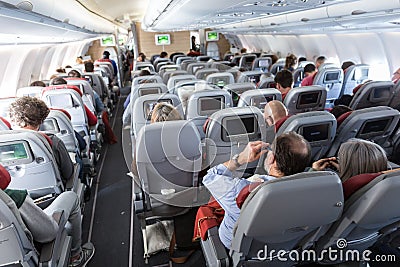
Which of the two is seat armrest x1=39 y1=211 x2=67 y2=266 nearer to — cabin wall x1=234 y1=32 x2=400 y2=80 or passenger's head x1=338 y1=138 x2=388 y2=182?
passenger's head x1=338 y1=138 x2=388 y2=182

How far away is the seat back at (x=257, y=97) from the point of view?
4.39 m

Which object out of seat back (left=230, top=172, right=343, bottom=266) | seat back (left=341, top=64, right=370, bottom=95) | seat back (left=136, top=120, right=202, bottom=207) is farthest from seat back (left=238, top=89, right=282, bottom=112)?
seat back (left=341, top=64, right=370, bottom=95)

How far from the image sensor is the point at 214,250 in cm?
216

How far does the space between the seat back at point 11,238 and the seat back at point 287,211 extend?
4.25 feet

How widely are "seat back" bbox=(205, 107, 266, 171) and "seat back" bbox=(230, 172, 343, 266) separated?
1327mm

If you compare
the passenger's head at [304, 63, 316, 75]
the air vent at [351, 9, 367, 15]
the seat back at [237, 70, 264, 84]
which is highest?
the air vent at [351, 9, 367, 15]

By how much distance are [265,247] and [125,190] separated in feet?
10.3

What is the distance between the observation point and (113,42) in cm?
1584

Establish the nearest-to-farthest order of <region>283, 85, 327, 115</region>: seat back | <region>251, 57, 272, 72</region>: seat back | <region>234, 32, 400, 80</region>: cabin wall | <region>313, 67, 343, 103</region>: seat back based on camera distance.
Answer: <region>283, 85, 327, 115</region>: seat back, <region>313, 67, 343, 103</region>: seat back, <region>234, 32, 400, 80</region>: cabin wall, <region>251, 57, 272, 72</region>: seat back

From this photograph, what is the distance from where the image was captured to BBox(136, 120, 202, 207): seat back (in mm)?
2678

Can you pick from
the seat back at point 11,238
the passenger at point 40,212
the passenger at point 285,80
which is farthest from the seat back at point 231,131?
the passenger at point 285,80

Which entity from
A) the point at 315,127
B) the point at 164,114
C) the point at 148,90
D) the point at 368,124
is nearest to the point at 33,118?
the point at 164,114

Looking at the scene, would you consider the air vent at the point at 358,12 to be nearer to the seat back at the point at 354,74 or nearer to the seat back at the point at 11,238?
the seat back at the point at 354,74

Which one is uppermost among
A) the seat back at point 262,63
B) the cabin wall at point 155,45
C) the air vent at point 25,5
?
the cabin wall at point 155,45
